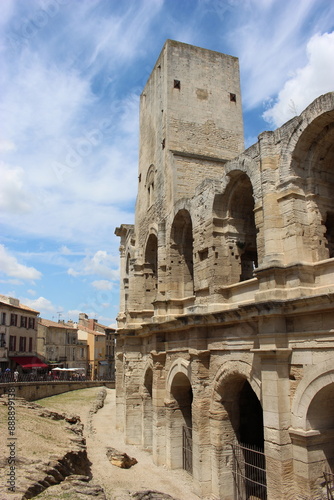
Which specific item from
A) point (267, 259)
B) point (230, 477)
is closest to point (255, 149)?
point (267, 259)

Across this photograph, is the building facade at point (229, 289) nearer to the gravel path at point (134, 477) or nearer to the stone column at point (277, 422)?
the stone column at point (277, 422)

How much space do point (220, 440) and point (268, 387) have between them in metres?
3.84

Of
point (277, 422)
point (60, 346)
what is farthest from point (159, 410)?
point (60, 346)

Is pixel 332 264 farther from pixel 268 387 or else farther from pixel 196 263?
pixel 196 263

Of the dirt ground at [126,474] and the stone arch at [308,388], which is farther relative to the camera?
the dirt ground at [126,474]

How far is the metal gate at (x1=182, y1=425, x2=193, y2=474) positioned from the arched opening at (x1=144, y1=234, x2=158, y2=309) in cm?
693

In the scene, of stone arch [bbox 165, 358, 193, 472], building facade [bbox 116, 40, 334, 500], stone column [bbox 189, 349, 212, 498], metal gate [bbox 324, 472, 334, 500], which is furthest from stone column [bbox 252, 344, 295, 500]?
stone arch [bbox 165, 358, 193, 472]

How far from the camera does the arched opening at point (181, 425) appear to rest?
16.2 meters

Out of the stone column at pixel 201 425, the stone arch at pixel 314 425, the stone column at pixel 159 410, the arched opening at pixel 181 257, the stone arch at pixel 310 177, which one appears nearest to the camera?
the stone arch at pixel 314 425

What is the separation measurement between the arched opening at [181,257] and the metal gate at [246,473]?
651 centimetres

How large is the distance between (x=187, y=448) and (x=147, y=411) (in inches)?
182

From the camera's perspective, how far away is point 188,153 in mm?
19047

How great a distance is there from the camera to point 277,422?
992 cm

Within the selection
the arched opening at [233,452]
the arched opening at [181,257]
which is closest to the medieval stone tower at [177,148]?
the arched opening at [181,257]
